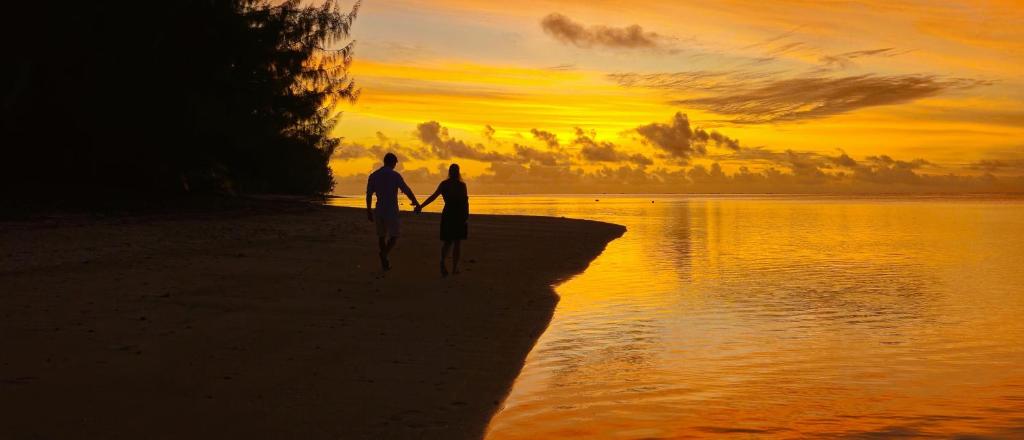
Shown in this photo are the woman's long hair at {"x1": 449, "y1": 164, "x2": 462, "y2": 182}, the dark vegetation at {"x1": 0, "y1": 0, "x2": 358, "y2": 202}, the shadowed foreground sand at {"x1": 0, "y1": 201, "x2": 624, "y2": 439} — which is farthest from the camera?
the dark vegetation at {"x1": 0, "y1": 0, "x2": 358, "y2": 202}

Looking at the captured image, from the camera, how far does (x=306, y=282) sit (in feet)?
50.1

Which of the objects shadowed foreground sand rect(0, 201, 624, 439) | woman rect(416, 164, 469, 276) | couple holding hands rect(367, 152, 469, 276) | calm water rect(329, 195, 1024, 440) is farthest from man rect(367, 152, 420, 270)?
calm water rect(329, 195, 1024, 440)

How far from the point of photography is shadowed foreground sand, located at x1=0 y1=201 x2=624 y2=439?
6.84 metres

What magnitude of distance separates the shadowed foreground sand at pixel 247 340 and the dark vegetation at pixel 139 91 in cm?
1020

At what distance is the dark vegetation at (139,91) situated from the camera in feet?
94.4

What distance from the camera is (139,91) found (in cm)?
3059

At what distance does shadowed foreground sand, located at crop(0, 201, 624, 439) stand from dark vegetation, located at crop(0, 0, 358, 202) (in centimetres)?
1020

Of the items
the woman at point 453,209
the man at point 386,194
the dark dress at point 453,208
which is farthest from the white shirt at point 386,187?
the dark dress at point 453,208

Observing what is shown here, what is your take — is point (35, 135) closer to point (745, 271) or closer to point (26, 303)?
point (26, 303)

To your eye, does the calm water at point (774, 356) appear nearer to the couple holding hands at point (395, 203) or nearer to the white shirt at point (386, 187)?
the couple holding hands at point (395, 203)

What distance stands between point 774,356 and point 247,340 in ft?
21.4

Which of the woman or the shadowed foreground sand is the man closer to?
the woman

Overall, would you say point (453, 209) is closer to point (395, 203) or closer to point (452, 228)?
point (452, 228)

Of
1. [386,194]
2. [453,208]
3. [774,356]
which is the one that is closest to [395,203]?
[386,194]
